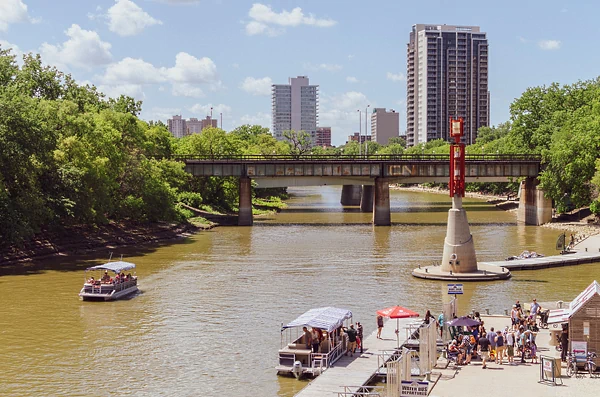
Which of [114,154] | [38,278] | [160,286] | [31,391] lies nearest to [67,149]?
[114,154]

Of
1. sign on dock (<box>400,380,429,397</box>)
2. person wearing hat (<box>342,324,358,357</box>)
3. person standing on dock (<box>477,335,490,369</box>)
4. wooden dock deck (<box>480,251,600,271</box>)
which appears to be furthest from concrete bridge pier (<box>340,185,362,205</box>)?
sign on dock (<box>400,380,429,397</box>)

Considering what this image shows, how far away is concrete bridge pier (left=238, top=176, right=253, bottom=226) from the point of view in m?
106

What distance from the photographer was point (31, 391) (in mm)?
31656

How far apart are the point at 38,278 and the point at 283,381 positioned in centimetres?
3314

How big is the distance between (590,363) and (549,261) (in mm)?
34360

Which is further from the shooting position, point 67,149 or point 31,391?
point 67,149

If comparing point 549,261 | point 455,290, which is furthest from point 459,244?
point 455,290

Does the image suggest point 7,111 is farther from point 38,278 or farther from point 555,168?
point 555,168

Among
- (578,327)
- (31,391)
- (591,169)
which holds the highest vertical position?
(591,169)

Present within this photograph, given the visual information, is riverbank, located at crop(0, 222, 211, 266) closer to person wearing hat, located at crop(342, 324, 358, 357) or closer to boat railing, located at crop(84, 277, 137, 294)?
boat railing, located at crop(84, 277, 137, 294)

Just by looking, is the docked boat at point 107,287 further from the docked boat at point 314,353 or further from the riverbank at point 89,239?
the docked boat at point 314,353

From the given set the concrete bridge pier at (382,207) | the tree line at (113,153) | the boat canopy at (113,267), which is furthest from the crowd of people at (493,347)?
the concrete bridge pier at (382,207)

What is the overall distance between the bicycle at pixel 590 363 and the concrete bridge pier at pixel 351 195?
126644 mm

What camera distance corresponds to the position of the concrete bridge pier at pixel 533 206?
105 meters
